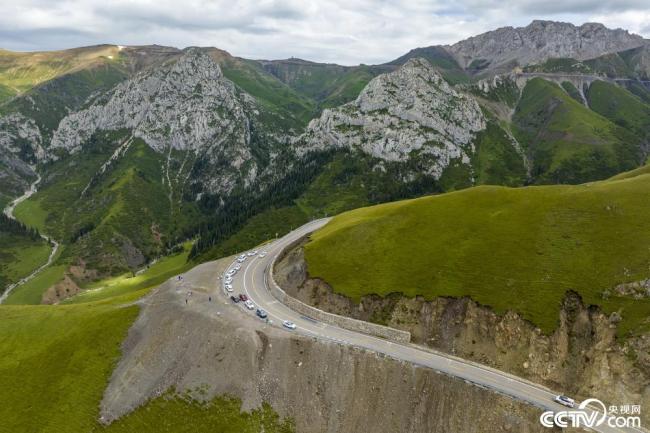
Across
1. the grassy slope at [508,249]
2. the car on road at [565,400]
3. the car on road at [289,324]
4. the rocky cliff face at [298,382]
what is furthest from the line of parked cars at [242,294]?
the car on road at [565,400]

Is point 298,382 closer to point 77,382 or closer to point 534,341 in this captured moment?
point 534,341

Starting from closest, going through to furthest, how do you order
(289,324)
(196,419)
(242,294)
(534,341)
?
(196,419) → (534,341) → (289,324) → (242,294)

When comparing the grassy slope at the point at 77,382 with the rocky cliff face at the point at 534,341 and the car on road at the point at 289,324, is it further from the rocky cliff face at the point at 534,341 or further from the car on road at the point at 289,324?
the rocky cliff face at the point at 534,341

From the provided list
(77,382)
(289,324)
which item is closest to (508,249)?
(289,324)

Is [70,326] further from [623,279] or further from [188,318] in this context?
[623,279]

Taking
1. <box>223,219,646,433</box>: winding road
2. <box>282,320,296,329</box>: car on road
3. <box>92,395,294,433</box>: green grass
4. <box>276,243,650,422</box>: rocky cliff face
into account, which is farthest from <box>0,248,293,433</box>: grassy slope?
<box>276,243,650,422</box>: rocky cliff face

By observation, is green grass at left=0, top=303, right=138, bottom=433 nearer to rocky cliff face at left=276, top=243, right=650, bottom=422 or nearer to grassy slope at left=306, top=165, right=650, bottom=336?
rocky cliff face at left=276, top=243, right=650, bottom=422

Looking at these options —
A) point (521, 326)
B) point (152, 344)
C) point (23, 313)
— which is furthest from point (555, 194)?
point (23, 313)
